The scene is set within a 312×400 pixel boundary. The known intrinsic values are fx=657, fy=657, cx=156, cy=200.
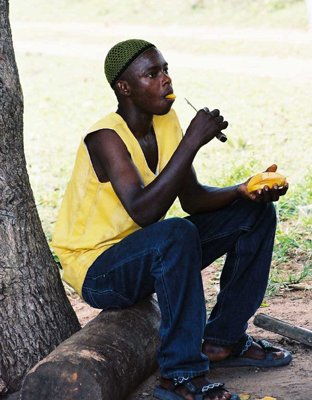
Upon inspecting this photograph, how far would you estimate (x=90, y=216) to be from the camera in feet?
9.58

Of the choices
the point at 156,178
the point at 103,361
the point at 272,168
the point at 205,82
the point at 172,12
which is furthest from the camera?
the point at 172,12

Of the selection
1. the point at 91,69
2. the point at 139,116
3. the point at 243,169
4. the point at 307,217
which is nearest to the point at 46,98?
the point at 91,69

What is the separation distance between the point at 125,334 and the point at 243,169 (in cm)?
316

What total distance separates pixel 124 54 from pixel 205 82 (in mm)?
6893

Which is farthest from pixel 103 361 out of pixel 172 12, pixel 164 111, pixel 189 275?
pixel 172 12

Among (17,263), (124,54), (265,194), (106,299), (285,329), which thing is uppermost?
(124,54)

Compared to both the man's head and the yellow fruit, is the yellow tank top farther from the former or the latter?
the yellow fruit

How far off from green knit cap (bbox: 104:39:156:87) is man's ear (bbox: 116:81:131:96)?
1.2 inches

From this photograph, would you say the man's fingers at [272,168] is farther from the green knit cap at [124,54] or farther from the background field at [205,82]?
the background field at [205,82]

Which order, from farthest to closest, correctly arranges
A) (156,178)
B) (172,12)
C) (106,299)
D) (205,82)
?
(172,12)
(205,82)
(106,299)
(156,178)

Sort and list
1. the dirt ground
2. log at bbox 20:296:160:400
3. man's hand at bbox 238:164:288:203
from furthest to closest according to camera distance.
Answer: man's hand at bbox 238:164:288:203 < the dirt ground < log at bbox 20:296:160:400

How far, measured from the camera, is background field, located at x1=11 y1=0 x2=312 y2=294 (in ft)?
18.8

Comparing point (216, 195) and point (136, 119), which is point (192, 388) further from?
point (136, 119)

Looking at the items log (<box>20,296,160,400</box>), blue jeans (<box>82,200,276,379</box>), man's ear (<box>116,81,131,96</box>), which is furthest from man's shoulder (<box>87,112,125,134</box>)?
log (<box>20,296,160,400</box>)
